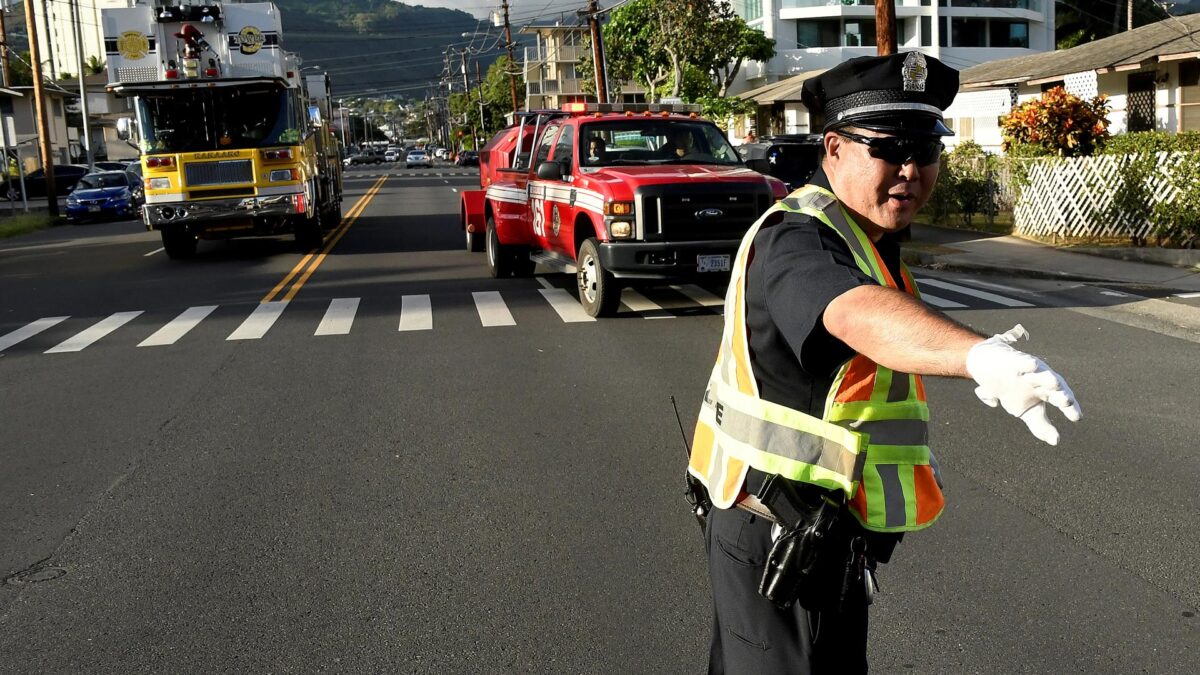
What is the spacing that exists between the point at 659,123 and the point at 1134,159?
728 cm

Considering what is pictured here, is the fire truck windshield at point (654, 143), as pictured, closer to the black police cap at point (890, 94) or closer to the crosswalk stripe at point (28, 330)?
the crosswalk stripe at point (28, 330)

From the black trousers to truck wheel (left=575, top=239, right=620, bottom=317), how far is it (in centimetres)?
936

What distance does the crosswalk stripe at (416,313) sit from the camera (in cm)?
1232

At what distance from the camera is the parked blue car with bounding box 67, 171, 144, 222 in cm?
3481

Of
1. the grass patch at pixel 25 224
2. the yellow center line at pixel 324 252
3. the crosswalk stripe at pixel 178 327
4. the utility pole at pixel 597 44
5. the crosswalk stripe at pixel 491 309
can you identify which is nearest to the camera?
the crosswalk stripe at pixel 178 327

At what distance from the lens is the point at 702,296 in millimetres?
13805

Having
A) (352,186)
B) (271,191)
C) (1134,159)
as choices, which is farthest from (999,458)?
(352,186)

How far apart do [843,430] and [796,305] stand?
0.32m

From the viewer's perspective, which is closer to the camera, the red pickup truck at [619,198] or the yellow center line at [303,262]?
the red pickup truck at [619,198]

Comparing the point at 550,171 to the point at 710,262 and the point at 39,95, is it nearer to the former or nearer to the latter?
the point at 710,262

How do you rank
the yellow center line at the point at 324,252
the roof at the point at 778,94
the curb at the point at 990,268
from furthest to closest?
the roof at the point at 778,94, the yellow center line at the point at 324,252, the curb at the point at 990,268

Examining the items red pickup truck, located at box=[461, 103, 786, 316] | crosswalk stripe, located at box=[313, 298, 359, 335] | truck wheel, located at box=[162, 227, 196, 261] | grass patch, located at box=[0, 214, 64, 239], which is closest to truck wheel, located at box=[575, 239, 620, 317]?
red pickup truck, located at box=[461, 103, 786, 316]

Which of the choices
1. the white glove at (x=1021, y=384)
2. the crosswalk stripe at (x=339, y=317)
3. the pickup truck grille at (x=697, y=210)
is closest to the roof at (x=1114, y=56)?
the pickup truck grille at (x=697, y=210)

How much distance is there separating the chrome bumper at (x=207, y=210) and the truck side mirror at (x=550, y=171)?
27.3 feet
